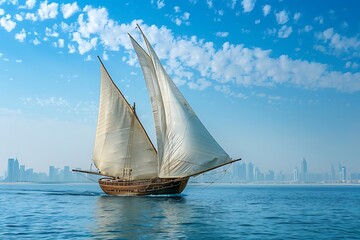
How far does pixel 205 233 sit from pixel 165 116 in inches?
1191

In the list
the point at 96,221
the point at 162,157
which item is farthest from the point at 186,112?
the point at 96,221

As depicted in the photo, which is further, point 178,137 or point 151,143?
point 151,143

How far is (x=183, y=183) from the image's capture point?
60.5 m

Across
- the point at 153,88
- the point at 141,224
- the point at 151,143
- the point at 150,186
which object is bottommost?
the point at 141,224

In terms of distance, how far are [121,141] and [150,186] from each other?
880 centimetres

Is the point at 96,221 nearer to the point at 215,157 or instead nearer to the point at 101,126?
the point at 215,157

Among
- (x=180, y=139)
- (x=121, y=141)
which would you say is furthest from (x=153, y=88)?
(x=121, y=141)

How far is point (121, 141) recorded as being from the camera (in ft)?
206

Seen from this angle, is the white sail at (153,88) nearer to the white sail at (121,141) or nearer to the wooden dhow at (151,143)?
the wooden dhow at (151,143)

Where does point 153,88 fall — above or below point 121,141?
above

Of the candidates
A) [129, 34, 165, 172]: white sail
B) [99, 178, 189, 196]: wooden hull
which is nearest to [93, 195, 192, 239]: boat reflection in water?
[129, 34, 165, 172]: white sail

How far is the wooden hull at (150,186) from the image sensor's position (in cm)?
5966

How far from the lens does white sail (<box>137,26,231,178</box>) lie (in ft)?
171

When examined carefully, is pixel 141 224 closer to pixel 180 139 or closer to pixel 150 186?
pixel 180 139
